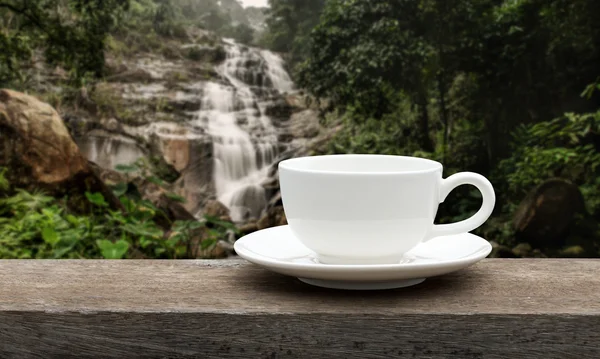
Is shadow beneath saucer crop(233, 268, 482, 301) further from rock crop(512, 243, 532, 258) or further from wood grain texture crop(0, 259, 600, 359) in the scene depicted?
rock crop(512, 243, 532, 258)

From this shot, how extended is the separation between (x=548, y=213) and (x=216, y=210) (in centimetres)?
184

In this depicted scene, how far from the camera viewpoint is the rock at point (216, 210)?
12.0 ft

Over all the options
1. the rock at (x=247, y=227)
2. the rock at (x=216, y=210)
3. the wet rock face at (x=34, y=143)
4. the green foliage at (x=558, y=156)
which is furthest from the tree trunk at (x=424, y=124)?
the wet rock face at (x=34, y=143)

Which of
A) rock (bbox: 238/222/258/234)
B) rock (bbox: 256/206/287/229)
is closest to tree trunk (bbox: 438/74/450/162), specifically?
rock (bbox: 256/206/287/229)

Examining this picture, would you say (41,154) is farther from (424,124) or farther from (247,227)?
(424,124)

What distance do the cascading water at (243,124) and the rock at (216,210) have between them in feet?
0.09

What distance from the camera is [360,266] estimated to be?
658mm

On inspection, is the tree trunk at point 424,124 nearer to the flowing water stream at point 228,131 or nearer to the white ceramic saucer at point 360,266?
the flowing water stream at point 228,131

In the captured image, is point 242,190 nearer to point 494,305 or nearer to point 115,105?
point 115,105

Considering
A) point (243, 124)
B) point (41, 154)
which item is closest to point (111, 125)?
point (41, 154)

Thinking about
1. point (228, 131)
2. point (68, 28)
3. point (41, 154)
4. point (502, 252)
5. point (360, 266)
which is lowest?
point (502, 252)

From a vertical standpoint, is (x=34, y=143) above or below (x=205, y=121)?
below

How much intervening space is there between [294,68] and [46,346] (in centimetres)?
320

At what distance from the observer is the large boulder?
3467 millimetres
